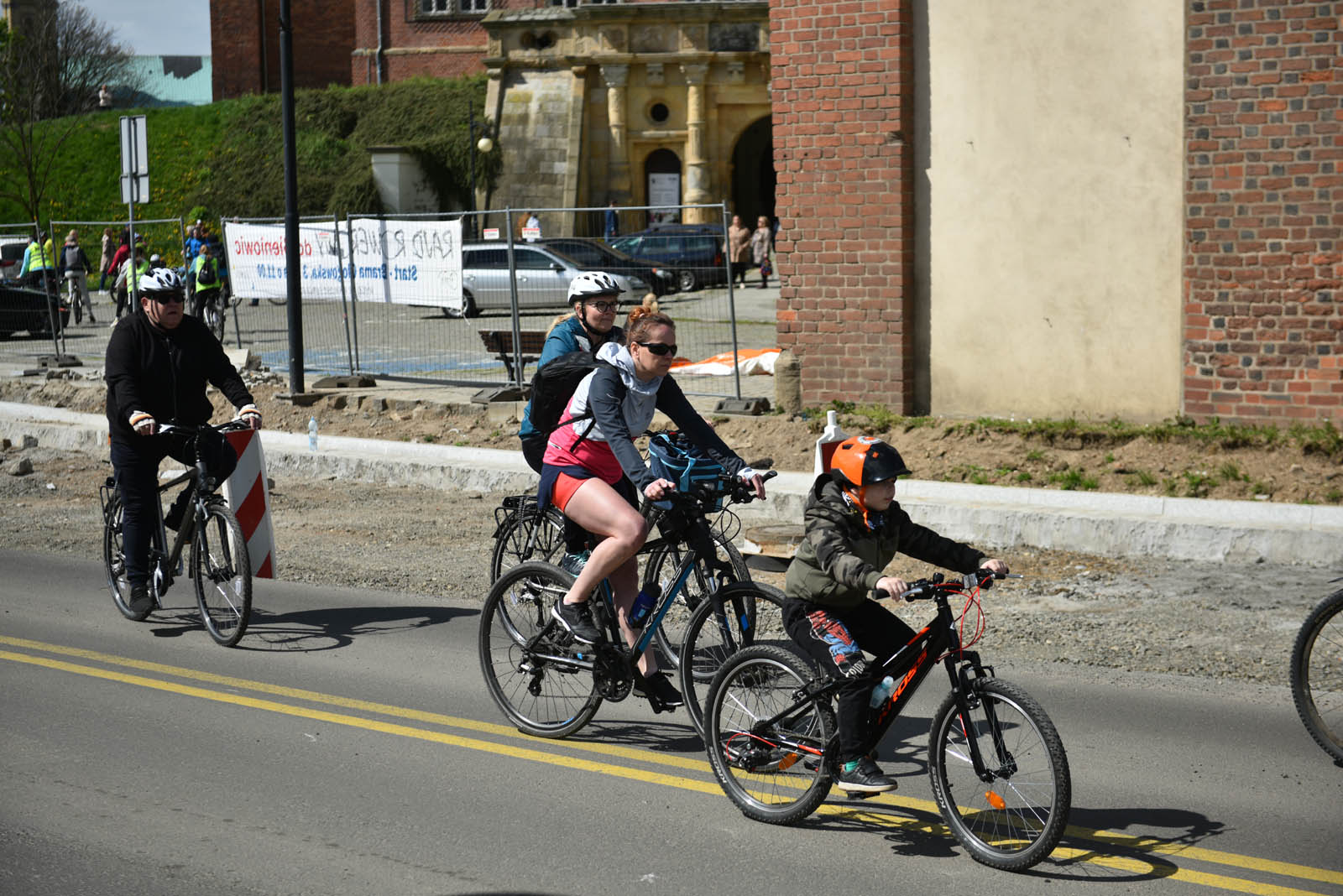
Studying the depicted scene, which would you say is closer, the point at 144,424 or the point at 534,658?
the point at 534,658

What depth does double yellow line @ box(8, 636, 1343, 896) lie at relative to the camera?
502 cm

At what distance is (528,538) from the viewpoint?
8.59m

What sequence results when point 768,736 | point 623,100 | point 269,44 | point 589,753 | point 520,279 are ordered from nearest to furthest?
1. point 768,736
2. point 589,753
3. point 520,279
4. point 623,100
5. point 269,44

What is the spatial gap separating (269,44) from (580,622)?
6424 cm

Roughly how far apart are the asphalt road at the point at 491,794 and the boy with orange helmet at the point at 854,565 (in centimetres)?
47

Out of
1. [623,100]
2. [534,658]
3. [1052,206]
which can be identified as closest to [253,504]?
[534,658]

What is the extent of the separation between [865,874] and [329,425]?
12.8 m

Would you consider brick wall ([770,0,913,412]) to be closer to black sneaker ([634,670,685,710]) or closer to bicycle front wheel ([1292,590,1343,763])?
bicycle front wheel ([1292,590,1343,763])

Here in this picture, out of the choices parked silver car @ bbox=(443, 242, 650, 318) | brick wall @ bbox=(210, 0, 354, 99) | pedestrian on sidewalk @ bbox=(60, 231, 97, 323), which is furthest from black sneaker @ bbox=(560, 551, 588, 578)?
brick wall @ bbox=(210, 0, 354, 99)

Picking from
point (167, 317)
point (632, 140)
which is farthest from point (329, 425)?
point (632, 140)

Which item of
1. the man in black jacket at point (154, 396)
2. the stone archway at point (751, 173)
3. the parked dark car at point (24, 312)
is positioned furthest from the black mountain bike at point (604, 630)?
the stone archway at point (751, 173)

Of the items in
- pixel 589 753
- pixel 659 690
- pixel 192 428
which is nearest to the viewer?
pixel 659 690

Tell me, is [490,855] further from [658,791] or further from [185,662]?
[185,662]

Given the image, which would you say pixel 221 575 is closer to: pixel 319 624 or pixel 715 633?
pixel 319 624
